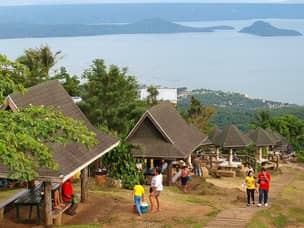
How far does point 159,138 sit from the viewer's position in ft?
82.6

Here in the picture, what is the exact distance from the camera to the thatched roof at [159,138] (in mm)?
24547

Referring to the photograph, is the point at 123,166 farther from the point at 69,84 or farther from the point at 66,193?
the point at 69,84

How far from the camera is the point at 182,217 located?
15562mm

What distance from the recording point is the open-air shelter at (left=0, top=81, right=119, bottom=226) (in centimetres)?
1402

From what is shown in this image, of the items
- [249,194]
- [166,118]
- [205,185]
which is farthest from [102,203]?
[166,118]

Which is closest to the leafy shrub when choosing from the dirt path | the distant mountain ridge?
the dirt path

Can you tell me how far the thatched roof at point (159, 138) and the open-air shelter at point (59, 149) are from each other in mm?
5970

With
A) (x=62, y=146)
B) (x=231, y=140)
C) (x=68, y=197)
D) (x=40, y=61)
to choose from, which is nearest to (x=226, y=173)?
(x=231, y=140)

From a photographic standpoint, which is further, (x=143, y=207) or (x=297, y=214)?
(x=297, y=214)

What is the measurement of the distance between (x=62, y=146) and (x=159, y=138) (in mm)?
10144

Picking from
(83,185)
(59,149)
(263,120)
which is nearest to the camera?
(59,149)

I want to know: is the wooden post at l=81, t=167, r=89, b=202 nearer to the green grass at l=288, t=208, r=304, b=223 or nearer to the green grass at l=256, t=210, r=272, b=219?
the green grass at l=256, t=210, r=272, b=219

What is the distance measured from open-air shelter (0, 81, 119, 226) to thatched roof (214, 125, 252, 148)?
1643cm

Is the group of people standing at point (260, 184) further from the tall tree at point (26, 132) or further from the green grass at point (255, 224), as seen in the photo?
the tall tree at point (26, 132)
